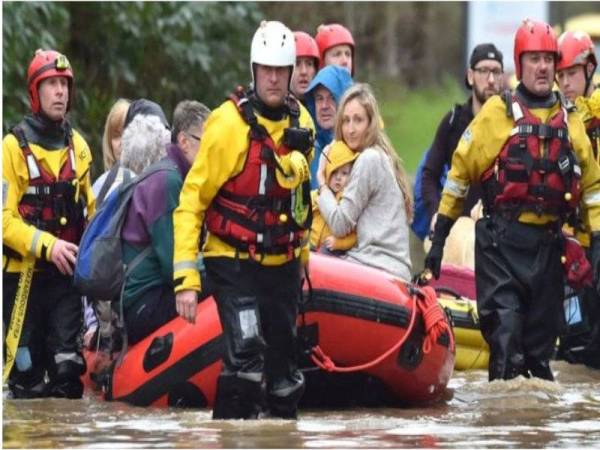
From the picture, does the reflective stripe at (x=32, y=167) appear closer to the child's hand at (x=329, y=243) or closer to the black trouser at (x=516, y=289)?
the child's hand at (x=329, y=243)

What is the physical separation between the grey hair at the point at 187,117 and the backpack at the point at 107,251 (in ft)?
0.61

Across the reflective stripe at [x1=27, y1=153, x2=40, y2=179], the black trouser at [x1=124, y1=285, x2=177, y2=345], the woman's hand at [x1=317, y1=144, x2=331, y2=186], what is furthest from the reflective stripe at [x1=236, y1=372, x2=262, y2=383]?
the woman's hand at [x1=317, y1=144, x2=331, y2=186]

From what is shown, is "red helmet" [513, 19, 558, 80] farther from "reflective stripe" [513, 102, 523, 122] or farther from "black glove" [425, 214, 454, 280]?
"black glove" [425, 214, 454, 280]

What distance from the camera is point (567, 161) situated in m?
11.6

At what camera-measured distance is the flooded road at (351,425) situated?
9875 millimetres

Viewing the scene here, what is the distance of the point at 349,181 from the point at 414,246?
1200 centimetres

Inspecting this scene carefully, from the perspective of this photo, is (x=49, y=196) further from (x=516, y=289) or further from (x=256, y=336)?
(x=516, y=289)

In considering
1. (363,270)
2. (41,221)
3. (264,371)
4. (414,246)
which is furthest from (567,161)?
(414,246)

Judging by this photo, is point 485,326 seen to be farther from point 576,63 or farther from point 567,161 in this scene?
point 576,63

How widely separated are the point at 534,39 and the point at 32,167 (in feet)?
9.27

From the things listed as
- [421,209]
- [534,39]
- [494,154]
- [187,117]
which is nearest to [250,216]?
[187,117]

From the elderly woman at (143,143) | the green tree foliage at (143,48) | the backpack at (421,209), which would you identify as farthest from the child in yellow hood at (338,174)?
the green tree foliage at (143,48)

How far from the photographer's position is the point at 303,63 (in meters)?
14.4

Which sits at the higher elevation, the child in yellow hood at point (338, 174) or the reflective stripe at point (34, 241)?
the child in yellow hood at point (338, 174)
